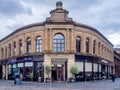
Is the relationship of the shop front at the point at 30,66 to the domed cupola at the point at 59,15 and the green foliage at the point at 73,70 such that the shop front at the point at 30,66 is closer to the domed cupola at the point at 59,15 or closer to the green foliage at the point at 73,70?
the green foliage at the point at 73,70

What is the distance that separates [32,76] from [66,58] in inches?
292

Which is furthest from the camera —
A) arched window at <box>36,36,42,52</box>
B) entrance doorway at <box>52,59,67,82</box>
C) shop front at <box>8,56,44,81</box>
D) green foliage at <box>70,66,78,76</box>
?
arched window at <box>36,36,42,52</box>

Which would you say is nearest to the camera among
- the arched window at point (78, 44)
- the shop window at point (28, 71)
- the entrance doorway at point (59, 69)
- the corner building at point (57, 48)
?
the corner building at point (57, 48)

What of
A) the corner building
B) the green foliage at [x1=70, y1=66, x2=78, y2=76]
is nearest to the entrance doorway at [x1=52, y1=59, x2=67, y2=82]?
the corner building

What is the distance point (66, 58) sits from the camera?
60.0 metres

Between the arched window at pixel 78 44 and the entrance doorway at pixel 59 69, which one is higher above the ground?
the arched window at pixel 78 44

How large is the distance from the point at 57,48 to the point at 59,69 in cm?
382

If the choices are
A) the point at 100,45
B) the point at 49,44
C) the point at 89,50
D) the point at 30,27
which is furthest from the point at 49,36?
the point at 100,45

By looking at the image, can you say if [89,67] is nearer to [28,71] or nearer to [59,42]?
[59,42]

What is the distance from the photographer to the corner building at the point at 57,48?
198 ft

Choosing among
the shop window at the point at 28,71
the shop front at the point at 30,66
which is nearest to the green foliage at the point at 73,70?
the shop front at the point at 30,66

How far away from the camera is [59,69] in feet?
199

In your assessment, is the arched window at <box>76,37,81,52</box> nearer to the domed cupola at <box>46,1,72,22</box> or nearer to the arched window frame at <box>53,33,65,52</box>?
the arched window frame at <box>53,33,65,52</box>

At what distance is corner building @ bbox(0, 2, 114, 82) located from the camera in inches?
2375
